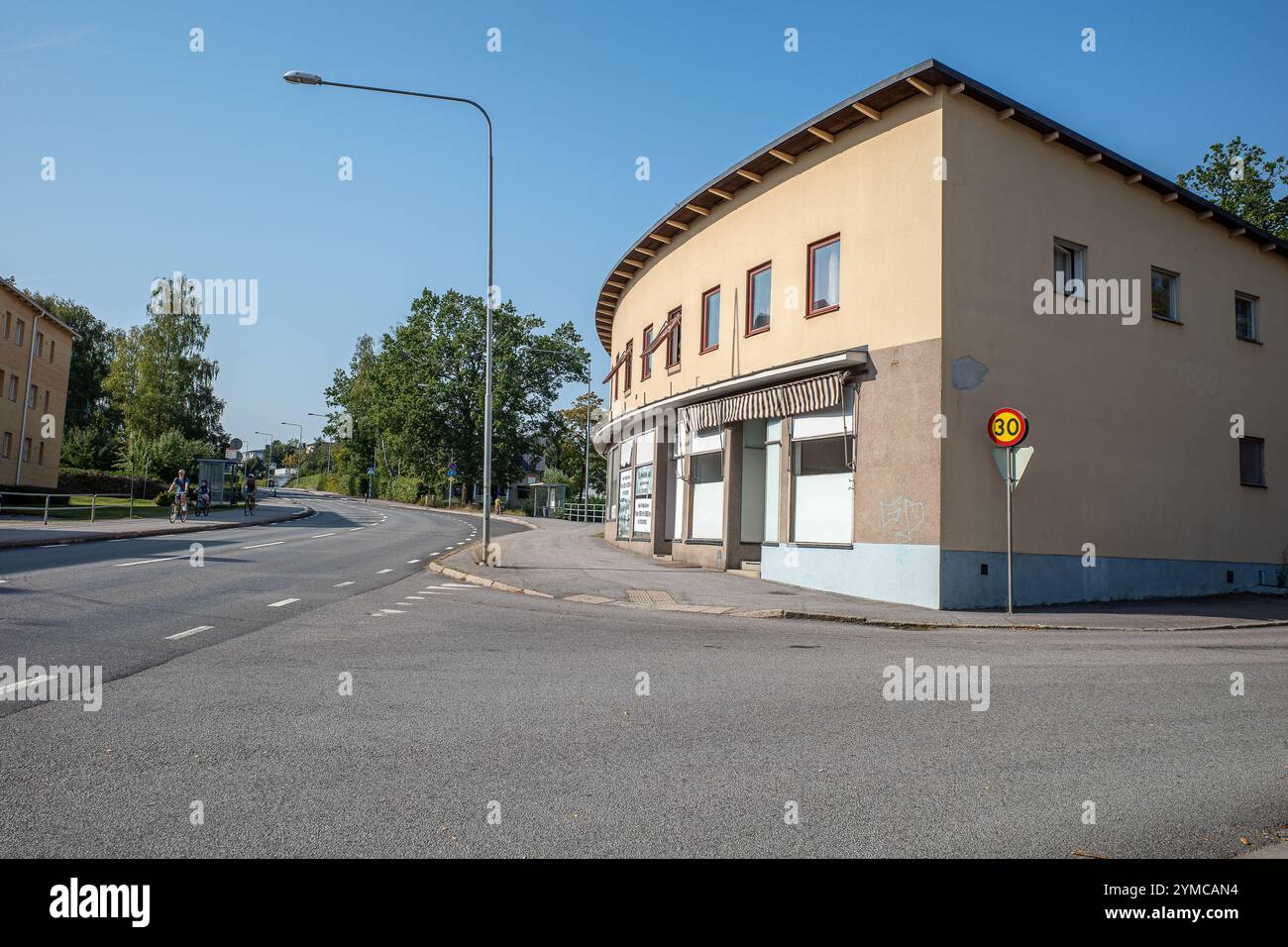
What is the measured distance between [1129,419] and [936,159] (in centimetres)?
708

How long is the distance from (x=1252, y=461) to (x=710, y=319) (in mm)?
13809

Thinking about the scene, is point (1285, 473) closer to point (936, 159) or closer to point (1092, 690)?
point (936, 159)

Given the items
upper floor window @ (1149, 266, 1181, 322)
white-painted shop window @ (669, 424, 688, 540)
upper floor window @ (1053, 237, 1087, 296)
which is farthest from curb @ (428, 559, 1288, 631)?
white-painted shop window @ (669, 424, 688, 540)

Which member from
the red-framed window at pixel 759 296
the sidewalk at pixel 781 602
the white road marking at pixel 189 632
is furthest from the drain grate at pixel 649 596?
the red-framed window at pixel 759 296

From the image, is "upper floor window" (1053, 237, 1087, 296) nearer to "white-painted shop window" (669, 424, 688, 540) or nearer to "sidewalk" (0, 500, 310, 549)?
"white-painted shop window" (669, 424, 688, 540)

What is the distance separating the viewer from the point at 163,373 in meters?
68.8

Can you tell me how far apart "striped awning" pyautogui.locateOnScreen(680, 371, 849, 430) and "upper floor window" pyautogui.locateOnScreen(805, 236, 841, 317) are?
5.28 ft

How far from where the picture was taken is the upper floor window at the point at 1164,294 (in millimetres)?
19141

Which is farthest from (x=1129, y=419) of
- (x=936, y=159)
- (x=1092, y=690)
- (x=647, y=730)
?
(x=647, y=730)

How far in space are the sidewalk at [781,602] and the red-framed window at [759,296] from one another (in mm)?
5965

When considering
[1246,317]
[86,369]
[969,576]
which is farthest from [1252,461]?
[86,369]

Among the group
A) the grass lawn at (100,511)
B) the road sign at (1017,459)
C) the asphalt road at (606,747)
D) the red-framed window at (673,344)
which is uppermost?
the red-framed window at (673,344)

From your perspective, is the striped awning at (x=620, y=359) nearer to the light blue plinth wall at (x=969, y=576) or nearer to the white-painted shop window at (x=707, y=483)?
the white-painted shop window at (x=707, y=483)

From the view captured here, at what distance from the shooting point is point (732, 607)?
14.0 meters
